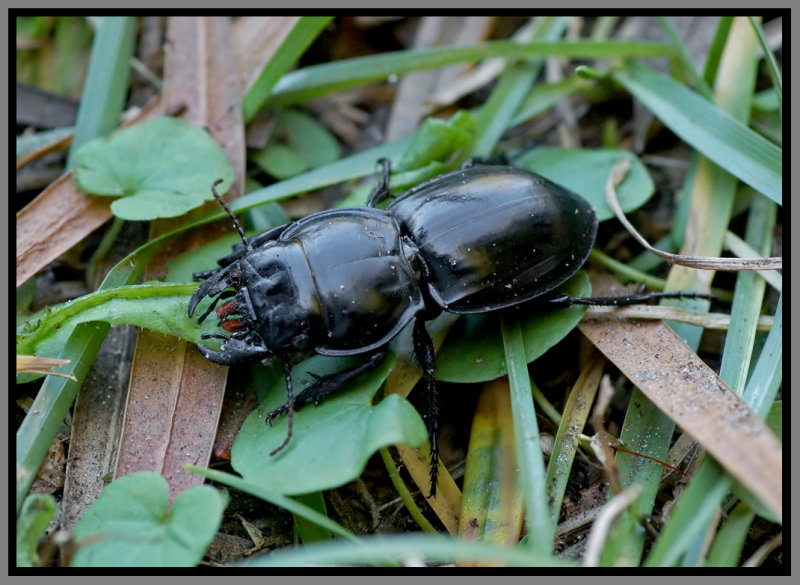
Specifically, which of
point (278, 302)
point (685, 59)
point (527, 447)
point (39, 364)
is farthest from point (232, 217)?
point (685, 59)

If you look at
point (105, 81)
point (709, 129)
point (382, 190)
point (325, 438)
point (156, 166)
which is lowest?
point (325, 438)

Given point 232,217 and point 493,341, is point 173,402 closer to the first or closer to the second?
point 232,217

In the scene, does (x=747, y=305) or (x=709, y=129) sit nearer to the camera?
(x=747, y=305)

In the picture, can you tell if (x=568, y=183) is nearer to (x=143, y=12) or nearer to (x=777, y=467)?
(x=777, y=467)

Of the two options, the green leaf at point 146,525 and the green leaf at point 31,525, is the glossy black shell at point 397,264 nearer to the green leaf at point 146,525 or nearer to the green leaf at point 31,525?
the green leaf at point 146,525

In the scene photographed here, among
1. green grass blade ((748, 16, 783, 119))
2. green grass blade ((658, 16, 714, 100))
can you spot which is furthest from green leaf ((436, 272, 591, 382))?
green grass blade ((658, 16, 714, 100))

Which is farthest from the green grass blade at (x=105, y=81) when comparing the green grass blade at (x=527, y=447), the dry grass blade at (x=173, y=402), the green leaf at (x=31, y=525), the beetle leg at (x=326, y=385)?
the green grass blade at (x=527, y=447)

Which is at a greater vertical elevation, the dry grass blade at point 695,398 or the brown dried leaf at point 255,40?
the brown dried leaf at point 255,40
